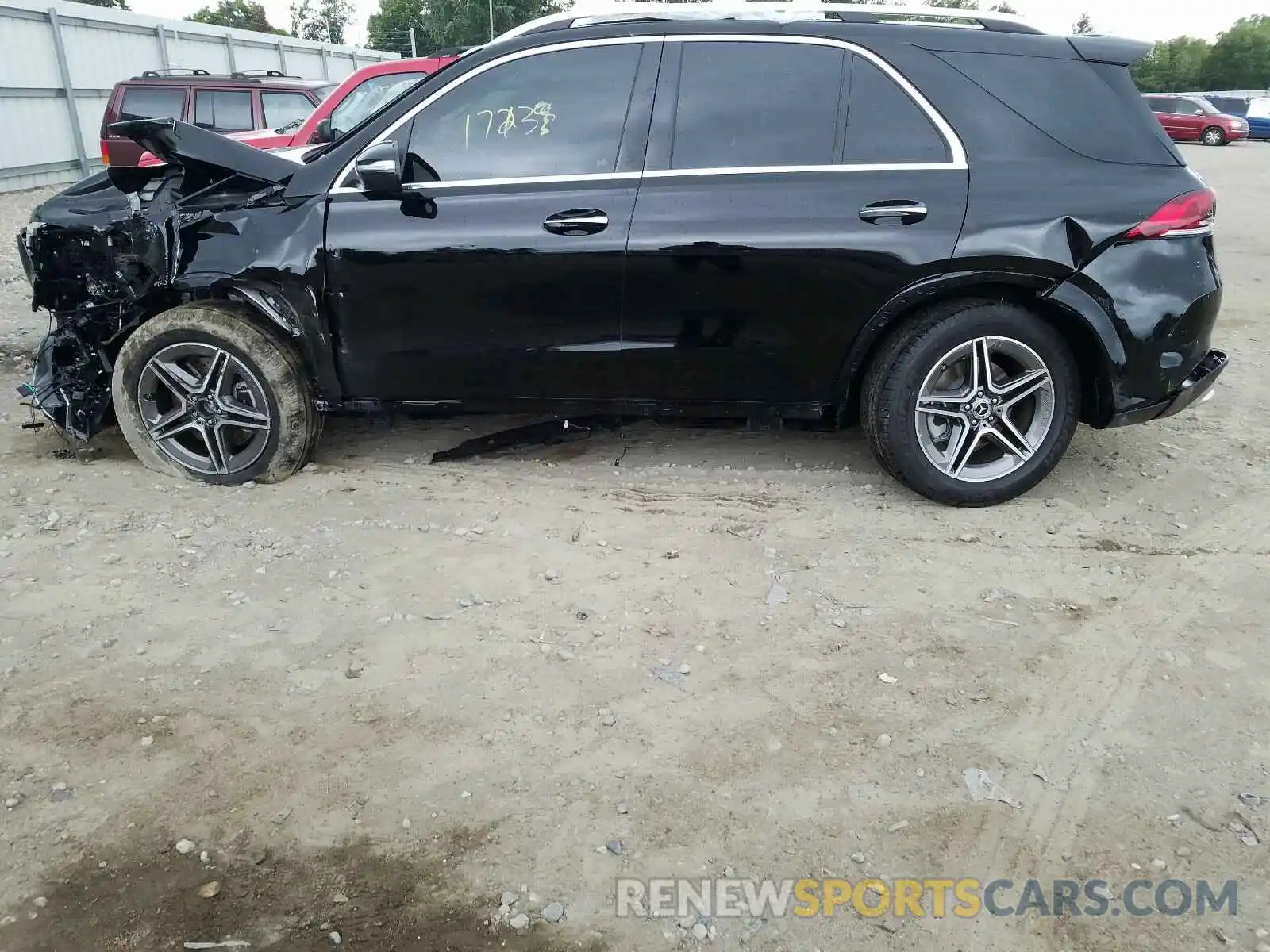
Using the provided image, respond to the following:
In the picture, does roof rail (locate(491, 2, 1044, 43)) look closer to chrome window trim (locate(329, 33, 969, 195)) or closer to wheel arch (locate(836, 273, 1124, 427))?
chrome window trim (locate(329, 33, 969, 195))

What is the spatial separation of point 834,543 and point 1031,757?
4.29ft

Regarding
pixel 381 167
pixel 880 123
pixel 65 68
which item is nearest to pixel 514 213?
pixel 381 167

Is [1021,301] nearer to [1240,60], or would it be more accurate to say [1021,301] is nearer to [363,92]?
[363,92]

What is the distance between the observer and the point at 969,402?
389 cm

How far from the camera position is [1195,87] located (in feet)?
172

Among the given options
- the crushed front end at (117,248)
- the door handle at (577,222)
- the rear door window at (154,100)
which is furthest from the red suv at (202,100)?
the door handle at (577,222)

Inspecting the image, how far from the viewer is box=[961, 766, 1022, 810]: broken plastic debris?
2.46 m

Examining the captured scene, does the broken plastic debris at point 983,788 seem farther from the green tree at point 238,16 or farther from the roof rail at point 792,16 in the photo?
the green tree at point 238,16

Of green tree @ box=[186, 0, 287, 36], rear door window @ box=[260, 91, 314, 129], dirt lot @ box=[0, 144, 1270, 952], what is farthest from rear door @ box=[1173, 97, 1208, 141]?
green tree @ box=[186, 0, 287, 36]

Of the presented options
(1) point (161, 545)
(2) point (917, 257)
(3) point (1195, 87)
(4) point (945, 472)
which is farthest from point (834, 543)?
(3) point (1195, 87)

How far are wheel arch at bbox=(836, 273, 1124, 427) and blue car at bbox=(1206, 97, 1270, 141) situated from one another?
109 feet

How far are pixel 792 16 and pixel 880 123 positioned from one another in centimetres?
61

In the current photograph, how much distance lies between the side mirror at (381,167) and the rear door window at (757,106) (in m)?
1.11

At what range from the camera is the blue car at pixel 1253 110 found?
3048 centimetres
